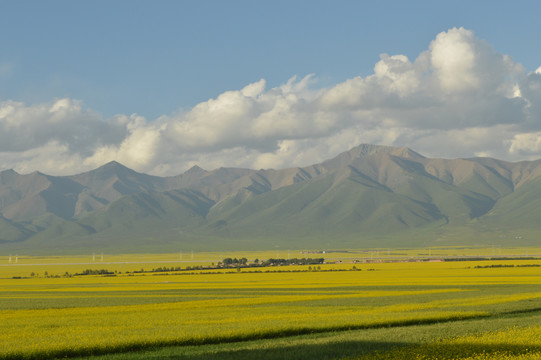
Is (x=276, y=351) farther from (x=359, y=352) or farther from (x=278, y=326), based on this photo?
(x=278, y=326)

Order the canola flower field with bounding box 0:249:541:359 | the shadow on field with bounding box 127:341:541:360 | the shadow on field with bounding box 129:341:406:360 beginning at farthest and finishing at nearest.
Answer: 1. the canola flower field with bounding box 0:249:541:359
2. the shadow on field with bounding box 129:341:406:360
3. the shadow on field with bounding box 127:341:541:360

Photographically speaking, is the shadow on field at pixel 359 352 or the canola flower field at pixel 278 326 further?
the canola flower field at pixel 278 326

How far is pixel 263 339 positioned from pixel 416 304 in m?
23.2

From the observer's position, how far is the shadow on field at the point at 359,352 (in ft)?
110

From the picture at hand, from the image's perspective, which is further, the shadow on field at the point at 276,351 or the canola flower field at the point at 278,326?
the canola flower field at the point at 278,326

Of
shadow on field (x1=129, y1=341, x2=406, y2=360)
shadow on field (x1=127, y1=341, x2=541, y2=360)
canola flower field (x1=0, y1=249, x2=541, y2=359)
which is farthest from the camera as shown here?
canola flower field (x1=0, y1=249, x2=541, y2=359)

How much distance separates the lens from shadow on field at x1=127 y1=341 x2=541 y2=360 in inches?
1318

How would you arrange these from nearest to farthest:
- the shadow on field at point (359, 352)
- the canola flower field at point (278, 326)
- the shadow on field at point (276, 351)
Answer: the shadow on field at point (359, 352)
the shadow on field at point (276, 351)
the canola flower field at point (278, 326)

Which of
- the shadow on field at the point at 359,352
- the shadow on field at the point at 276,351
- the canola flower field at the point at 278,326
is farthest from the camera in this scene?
the canola flower field at the point at 278,326

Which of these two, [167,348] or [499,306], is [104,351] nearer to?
[167,348]

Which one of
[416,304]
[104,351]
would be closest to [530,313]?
[416,304]

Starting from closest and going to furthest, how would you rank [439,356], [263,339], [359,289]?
[439,356] → [263,339] → [359,289]

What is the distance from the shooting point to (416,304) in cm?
6103

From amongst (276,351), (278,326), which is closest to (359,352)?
(276,351)
